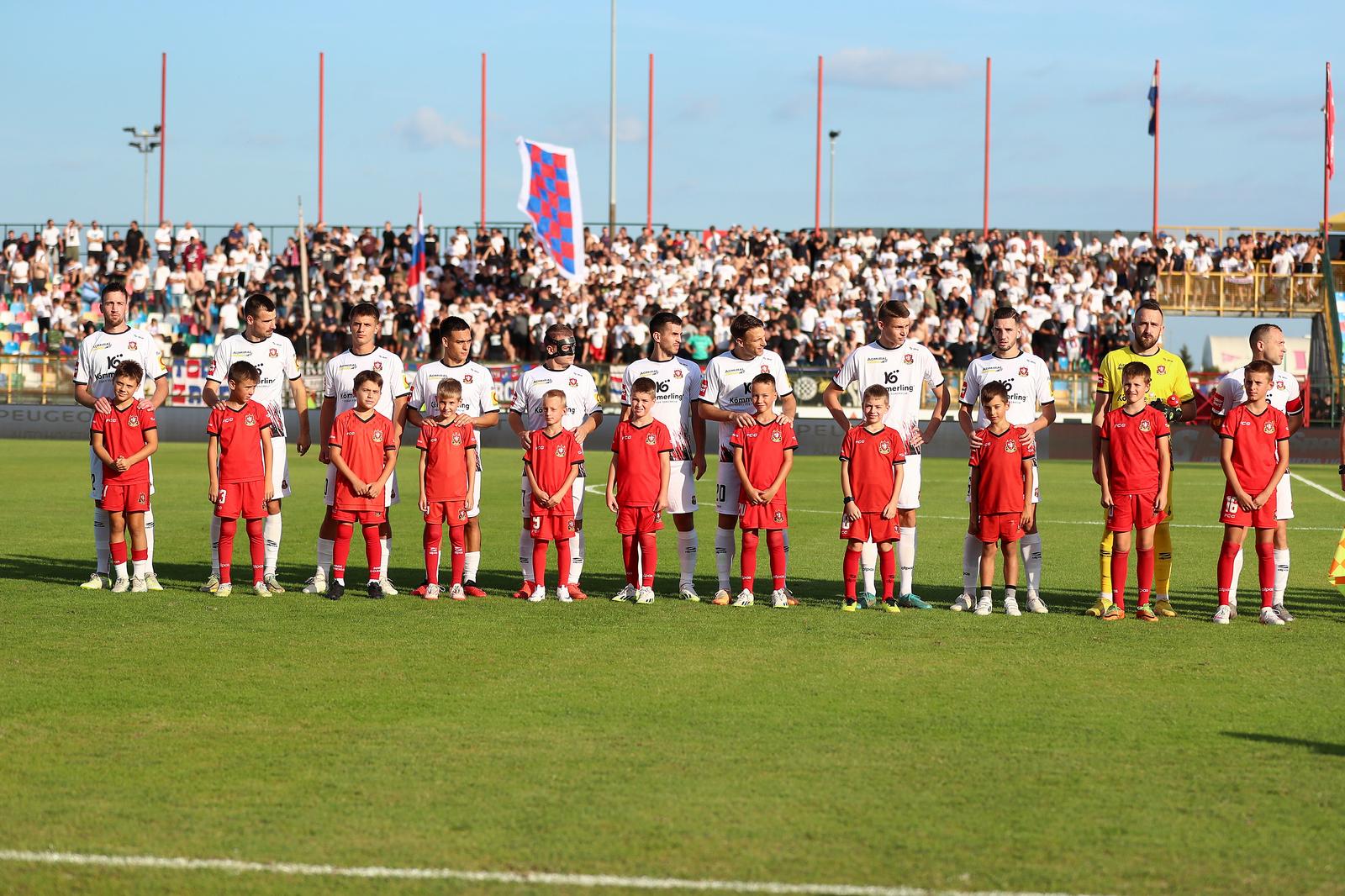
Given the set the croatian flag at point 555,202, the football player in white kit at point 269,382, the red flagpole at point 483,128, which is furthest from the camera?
the red flagpole at point 483,128

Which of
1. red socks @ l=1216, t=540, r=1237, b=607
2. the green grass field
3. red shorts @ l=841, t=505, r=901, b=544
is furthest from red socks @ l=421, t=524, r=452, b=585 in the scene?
red socks @ l=1216, t=540, r=1237, b=607

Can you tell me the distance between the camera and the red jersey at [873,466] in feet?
32.6

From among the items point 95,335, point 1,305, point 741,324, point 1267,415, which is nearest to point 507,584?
point 741,324

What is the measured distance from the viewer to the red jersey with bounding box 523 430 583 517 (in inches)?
406

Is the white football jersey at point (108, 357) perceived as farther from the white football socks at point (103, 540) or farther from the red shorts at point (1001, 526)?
the red shorts at point (1001, 526)

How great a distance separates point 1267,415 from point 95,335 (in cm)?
825

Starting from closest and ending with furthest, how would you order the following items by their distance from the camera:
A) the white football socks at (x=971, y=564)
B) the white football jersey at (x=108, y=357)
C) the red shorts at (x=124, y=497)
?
the white football socks at (x=971, y=564) → the red shorts at (x=124, y=497) → the white football jersey at (x=108, y=357)

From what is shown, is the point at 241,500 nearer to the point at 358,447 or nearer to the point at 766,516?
the point at 358,447

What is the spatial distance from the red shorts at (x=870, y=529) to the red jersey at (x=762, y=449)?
54 centimetres

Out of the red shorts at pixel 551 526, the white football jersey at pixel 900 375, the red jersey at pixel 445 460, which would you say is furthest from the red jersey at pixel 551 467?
the white football jersey at pixel 900 375

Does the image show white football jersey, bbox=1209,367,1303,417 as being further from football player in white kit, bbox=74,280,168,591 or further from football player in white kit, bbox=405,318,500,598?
football player in white kit, bbox=74,280,168,591

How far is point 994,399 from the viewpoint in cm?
976

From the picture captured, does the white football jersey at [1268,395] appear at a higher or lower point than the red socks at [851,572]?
higher

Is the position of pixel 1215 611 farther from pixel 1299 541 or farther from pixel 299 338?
pixel 299 338
